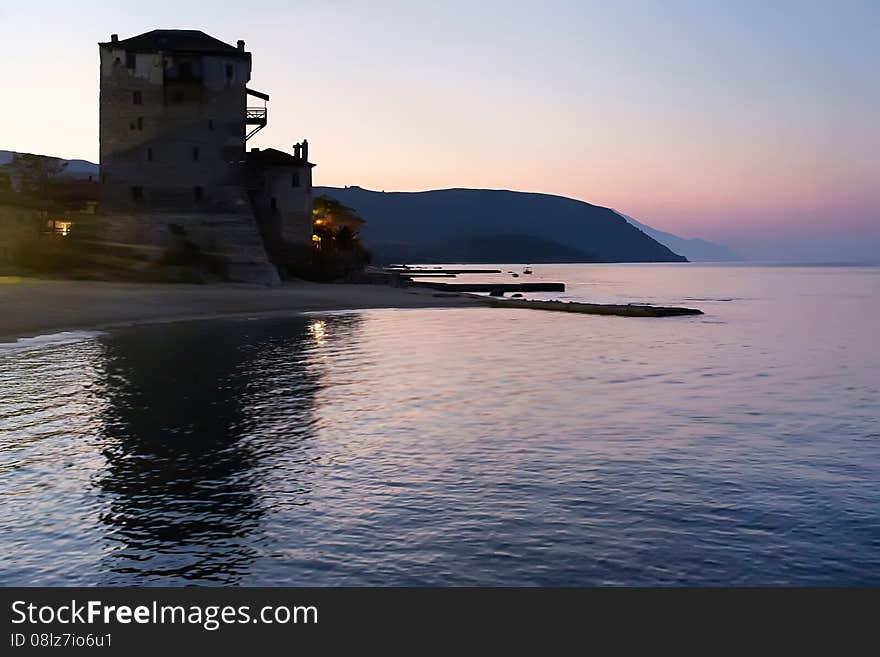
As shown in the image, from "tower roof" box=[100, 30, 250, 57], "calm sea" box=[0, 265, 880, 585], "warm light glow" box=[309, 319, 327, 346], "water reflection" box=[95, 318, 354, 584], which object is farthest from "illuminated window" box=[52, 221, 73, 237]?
"calm sea" box=[0, 265, 880, 585]

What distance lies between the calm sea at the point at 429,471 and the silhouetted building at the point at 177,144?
1774 inches

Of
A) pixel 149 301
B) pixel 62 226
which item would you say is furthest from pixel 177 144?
pixel 149 301

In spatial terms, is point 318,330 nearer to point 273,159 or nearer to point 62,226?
point 62,226

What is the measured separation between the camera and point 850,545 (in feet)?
33.0

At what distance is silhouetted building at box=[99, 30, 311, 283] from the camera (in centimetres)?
7356

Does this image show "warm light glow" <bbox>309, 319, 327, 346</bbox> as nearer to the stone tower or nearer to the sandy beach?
the sandy beach

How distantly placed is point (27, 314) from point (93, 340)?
8.92 m

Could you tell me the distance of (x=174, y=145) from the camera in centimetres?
7456

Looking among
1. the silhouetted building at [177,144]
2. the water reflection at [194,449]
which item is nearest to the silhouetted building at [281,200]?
the silhouetted building at [177,144]

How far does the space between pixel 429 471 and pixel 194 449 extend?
15.3 ft

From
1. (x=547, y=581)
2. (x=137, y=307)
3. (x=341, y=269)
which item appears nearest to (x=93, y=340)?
(x=137, y=307)

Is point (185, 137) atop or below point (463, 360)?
atop

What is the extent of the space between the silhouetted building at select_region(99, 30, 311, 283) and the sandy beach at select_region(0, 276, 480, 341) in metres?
7.77

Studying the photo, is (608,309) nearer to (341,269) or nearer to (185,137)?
(341,269)
